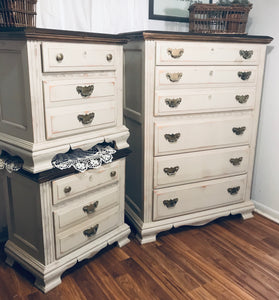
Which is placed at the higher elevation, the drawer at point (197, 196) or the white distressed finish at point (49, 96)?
the white distressed finish at point (49, 96)

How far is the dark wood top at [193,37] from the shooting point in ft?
5.96

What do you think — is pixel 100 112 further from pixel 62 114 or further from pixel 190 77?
pixel 190 77

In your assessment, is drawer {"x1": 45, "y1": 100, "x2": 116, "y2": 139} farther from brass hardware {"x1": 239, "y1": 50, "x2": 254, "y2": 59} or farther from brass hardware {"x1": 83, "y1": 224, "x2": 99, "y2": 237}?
brass hardware {"x1": 239, "y1": 50, "x2": 254, "y2": 59}

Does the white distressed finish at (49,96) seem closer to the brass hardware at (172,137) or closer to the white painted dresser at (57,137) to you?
the white painted dresser at (57,137)

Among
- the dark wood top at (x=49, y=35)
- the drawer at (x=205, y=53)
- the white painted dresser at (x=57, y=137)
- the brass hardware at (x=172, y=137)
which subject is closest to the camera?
the dark wood top at (x=49, y=35)

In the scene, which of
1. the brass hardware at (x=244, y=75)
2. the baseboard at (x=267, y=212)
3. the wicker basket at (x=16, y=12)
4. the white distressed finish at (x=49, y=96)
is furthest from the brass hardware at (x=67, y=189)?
the baseboard at (x=267, y=212)

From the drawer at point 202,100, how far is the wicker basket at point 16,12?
0.76 metres

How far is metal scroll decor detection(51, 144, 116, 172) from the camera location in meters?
1.66

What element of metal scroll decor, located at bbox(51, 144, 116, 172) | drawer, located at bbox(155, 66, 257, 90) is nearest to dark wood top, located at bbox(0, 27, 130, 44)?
drawer, located at bbox(155, 66, 257, 90)

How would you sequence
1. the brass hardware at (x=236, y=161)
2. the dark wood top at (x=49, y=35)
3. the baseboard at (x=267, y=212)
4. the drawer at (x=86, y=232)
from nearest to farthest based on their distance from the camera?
the dark wood top at (x=49, y=35), the drawer at (x=86, y=232), the brass hardware at (x=236, y=161), the baseboard at (x=267, y=212)

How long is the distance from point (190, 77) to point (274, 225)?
46.7 inches

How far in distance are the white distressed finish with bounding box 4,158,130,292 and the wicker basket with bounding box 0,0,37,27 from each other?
705 mm

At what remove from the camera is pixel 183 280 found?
5.90 ft

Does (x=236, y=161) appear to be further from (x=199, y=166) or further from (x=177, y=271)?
(x=177, y=271)
